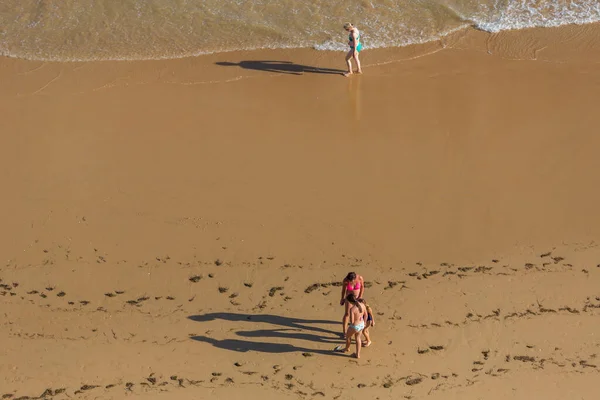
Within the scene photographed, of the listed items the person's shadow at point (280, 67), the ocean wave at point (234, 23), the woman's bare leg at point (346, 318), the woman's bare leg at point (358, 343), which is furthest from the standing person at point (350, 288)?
the ocean wave at point (234, 23)

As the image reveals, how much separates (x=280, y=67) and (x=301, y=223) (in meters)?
4.43

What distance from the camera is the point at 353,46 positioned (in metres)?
13.5

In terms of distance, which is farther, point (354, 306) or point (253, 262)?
point (253, 262)

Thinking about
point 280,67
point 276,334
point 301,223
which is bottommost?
point 276,334

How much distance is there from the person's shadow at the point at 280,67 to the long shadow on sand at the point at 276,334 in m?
5.87

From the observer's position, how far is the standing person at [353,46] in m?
13.4

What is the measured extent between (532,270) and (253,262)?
390cm

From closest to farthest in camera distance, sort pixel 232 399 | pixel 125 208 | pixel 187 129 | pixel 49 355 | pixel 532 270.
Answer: pixel 232 399 → pixel 49 355 → pixel 532 270 → pixel 125 208 → pixel 187 129

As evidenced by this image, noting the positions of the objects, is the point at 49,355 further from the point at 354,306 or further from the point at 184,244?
the point at 354,306

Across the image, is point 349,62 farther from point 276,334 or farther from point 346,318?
point 276,334

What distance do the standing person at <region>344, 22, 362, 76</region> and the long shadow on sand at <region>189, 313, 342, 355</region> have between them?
581 cm

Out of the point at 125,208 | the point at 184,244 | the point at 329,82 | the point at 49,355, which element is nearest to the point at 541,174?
the point at 329,82

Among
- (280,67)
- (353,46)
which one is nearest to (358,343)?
(353,46)

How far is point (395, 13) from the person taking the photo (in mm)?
15688
